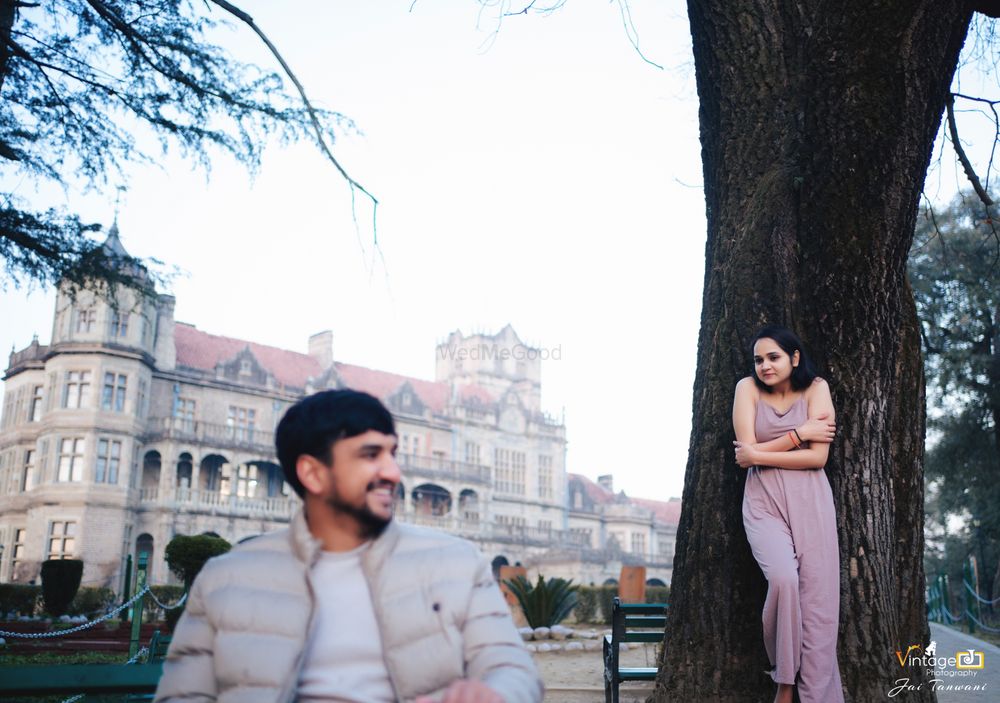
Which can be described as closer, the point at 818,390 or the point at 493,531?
the point at 818,390

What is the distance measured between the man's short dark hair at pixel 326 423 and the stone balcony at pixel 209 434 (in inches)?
1321

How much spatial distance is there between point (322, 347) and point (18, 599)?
23.3 meters

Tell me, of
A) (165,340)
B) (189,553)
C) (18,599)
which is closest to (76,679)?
(189,553)

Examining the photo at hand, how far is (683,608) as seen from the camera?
3.68 m

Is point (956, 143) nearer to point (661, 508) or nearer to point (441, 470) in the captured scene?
point (441, 470)

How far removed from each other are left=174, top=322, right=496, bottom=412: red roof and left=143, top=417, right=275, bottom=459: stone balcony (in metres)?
3.02

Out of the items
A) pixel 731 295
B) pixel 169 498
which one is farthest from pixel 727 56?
pixel 169 498

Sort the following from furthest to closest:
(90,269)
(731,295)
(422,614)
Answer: (90,269), (731,295), (422,614)

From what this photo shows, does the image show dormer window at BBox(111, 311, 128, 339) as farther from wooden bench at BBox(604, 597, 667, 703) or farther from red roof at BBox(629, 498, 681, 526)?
red roof at BBox(629, 498, 681, 526)

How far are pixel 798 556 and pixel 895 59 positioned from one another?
2.03 metres

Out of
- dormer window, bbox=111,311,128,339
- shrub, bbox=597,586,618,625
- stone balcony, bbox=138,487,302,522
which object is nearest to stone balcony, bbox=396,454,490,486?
stone balcony, bbox=138,487,302,522

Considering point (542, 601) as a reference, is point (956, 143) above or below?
above

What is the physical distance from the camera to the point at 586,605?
69.6 ft

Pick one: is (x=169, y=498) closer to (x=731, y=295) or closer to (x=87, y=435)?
(x=87, y=435)
